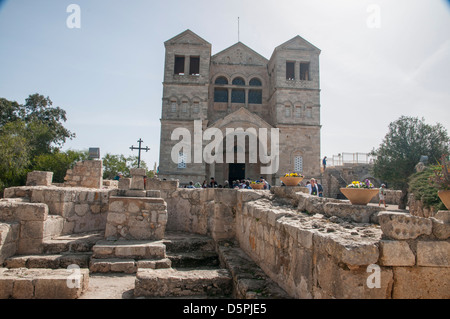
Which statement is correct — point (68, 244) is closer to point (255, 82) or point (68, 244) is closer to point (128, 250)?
point (128, 250)

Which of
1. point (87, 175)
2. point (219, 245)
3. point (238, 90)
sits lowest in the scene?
point (219, 245)

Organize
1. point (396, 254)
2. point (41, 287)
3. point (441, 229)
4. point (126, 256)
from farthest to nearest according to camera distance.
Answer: point (126, 256)
point (41, 287)
point (441, 229)
point (396, 254)

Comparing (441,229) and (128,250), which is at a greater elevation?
(441,229)

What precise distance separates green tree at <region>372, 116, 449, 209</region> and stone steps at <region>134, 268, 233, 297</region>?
65.3 feet

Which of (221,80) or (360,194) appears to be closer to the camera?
(360,194)

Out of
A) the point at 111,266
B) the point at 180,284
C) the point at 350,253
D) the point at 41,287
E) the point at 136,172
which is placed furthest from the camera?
the point at 136,172

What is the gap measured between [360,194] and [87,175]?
10108 millimetres

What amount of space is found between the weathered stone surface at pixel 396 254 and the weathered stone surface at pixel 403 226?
79mm

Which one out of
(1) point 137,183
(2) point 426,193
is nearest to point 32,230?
(1) point 137,183

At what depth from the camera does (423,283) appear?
2.72 m

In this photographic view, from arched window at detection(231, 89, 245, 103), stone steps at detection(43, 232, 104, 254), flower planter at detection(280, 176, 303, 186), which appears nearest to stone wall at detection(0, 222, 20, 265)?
stone steps at detection(43, 232, 104, 254)

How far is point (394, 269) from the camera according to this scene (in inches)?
105

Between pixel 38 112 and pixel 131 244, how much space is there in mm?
37543

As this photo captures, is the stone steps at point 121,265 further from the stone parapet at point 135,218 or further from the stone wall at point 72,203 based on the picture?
the stone wall at point 72,203
